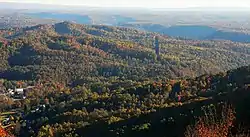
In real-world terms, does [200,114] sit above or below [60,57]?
above

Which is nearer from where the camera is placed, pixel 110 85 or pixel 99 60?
pixel 110 85

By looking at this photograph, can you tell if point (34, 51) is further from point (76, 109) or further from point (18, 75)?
point (76, 109)

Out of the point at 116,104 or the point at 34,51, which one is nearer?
the point at 116,104

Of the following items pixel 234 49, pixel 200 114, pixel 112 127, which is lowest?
pixel 234 49

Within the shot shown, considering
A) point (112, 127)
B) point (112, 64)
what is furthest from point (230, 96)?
point (112, 64)

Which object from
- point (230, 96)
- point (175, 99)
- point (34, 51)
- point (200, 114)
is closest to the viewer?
point (200, 114)

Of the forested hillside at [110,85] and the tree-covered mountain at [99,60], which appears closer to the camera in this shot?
the forested hillside at [110,85]

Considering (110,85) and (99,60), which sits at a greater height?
(110,85)

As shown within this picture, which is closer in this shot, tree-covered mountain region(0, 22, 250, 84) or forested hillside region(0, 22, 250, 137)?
forested hillside region(0, 22, 250, 137)
